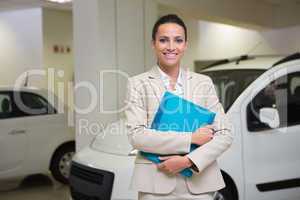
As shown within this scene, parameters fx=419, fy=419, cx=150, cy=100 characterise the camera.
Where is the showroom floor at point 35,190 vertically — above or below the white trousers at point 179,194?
below

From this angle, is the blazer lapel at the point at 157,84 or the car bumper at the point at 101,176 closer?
the blazer lapel at the point at 157,84

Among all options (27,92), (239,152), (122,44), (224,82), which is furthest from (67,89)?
(239,152)

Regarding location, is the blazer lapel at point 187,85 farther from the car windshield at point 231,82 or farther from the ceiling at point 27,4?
the ceiling at point 27,4

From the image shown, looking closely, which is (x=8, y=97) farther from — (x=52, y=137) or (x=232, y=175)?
(x=232, y=175)

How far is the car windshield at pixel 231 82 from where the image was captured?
3.50m

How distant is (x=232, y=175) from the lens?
3.20 metres

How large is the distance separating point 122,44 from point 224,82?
4.66ft

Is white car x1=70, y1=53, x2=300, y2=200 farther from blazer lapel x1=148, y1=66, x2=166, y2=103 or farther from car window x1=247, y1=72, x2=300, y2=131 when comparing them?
blazer lapel x1=148, y1=66, x2=166, y2=103

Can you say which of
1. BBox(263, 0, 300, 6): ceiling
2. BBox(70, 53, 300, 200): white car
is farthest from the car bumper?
BBox(263, 0, 300, 6): ceiling

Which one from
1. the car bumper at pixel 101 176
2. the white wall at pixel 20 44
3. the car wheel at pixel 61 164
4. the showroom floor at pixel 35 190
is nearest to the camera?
the car bumper at pixel 101 176

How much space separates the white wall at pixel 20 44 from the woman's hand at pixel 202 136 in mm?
7044

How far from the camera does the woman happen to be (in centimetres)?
160

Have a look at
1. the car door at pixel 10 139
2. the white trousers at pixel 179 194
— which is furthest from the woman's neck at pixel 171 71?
the car door at pixel 10 139

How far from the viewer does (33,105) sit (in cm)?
534
